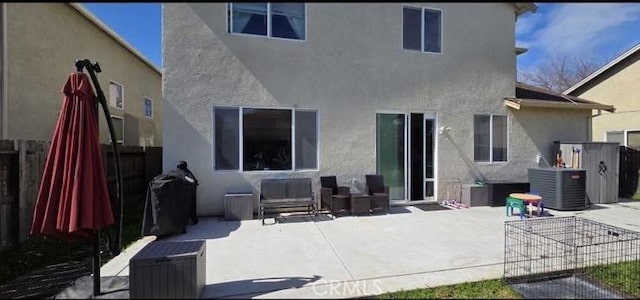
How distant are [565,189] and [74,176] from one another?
9.80 metres

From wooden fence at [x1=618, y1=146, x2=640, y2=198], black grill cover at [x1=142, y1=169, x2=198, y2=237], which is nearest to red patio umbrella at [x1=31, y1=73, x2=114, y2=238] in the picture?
black grill cover at [x1=142, y1=169, x2=198, y2=237]

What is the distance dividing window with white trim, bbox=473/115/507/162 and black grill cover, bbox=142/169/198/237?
304 inches

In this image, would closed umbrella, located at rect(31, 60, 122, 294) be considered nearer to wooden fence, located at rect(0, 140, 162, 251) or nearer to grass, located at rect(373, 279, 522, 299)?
wooden fence, located at rect(0, 140, 162, 251)

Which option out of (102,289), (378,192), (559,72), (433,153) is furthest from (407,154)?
(559,72)

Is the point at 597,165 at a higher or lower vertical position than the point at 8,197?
higher

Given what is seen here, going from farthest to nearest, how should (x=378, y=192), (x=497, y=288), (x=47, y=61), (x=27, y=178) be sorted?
(x=47, y=61) → (x=378, y=192) → (x=27, y=178) → (x=497, y=288)

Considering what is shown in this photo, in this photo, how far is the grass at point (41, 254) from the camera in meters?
4.70

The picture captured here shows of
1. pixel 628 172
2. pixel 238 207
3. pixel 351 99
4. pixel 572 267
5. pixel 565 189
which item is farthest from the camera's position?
pixel 628 172

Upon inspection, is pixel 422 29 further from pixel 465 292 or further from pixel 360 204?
pixel 465 292

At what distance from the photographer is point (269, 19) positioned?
7.85 m

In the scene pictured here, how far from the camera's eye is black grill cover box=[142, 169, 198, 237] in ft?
19.2

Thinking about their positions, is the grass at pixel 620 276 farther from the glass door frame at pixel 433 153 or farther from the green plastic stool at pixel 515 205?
the glass door frame at pixel 433 153

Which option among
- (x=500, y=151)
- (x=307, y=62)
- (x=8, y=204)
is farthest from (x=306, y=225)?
(x=500, y=151)

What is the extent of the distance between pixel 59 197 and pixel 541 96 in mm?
12718
